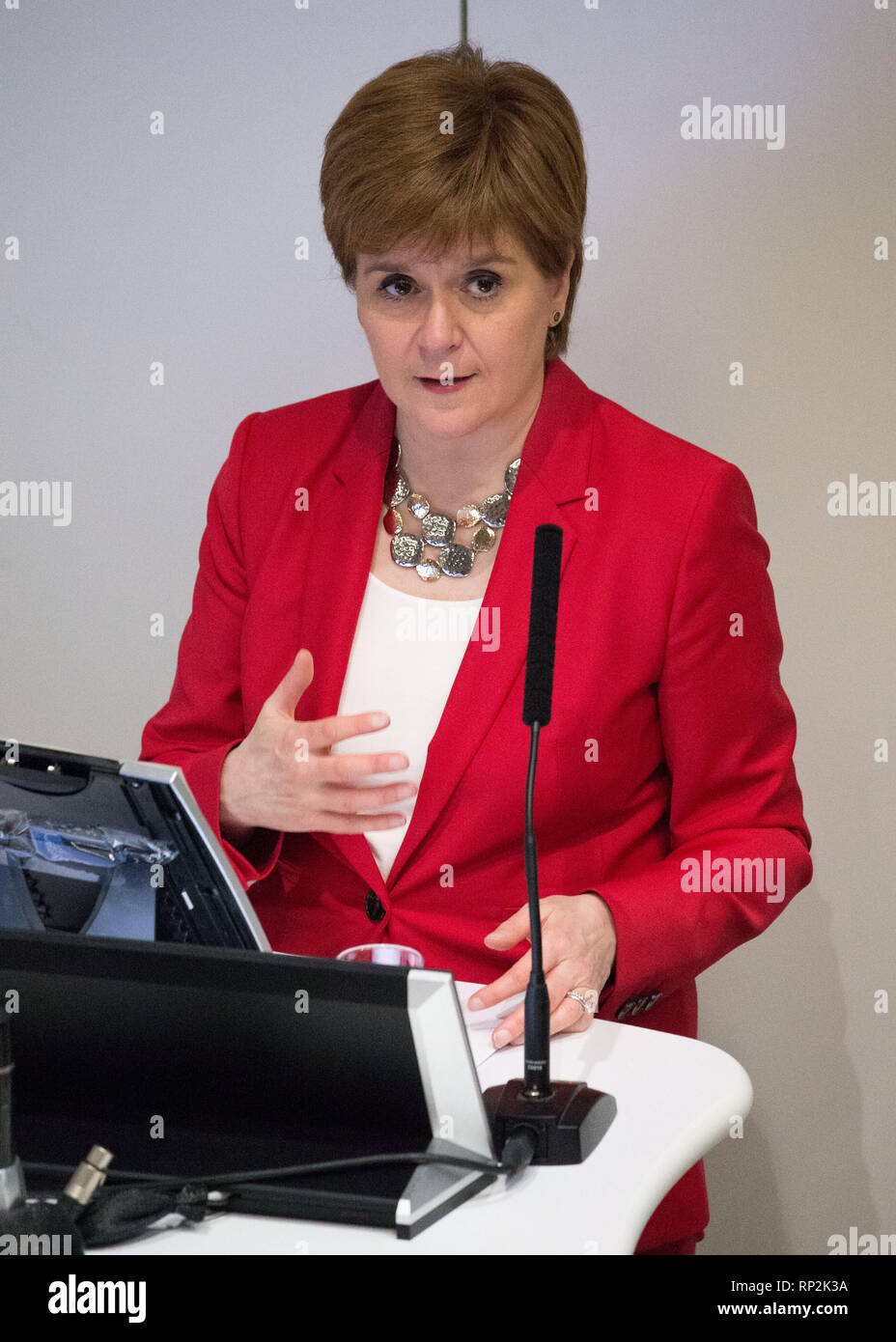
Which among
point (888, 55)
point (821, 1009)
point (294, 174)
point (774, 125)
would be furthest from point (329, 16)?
point (821, 1009)

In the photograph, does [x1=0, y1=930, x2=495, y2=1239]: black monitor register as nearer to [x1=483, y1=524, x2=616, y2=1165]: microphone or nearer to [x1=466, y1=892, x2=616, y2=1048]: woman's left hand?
[x1=483, y1=524, x2=616, y2=1165]: microphone

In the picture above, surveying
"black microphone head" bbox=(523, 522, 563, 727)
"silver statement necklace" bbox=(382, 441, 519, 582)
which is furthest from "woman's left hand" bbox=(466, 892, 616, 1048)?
"silver statement necklace" bbox=(382, 441, 519, 582)

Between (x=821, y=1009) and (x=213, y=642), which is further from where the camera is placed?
(x=821, y=1009)

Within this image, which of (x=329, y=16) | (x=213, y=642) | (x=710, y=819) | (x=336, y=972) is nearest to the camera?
(x=336, y=972)

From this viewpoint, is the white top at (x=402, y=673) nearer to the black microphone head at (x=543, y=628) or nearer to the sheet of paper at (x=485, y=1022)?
the sheet of paper at (x=485, y=1022)

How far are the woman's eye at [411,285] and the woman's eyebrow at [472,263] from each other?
2 cm

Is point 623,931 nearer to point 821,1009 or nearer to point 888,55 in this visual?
point 821,1009

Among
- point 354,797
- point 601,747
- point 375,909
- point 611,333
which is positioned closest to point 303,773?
point 354,797

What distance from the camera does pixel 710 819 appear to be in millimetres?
1615

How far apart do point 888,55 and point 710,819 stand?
1342 mm

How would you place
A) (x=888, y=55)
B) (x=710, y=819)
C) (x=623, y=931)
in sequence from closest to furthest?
(x=623, y=931) < (x=710, y=819) < (x=888, y=55)

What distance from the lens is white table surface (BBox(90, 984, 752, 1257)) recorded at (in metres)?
0.94

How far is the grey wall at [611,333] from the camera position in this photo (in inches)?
90.3

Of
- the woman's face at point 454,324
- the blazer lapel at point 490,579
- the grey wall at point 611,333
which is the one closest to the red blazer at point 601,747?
the blazer lapel at point 490,579
